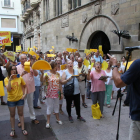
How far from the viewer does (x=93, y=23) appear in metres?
10.6

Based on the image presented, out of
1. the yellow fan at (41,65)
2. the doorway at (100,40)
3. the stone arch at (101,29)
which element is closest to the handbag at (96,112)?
the yellow fan at (41,65)

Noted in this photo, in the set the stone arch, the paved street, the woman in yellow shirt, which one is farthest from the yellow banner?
the stone arch

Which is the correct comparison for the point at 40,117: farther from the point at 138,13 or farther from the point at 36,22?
the point at 36,22

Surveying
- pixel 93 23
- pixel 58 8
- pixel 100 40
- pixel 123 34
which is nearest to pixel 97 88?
pixel 123 34

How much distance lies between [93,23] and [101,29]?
37.6 inches

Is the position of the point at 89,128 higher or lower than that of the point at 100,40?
lower

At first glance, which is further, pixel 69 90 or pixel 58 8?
pixel 58 8

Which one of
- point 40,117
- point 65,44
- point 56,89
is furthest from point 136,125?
point 65,44

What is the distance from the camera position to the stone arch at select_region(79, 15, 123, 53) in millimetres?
8977

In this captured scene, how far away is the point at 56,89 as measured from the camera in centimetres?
377

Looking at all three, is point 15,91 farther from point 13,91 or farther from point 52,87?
point 52,87

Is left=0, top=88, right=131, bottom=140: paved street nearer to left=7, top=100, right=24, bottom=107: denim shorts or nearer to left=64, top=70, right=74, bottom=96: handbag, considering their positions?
left=64, top=70, right=74, bottom=96: handbag

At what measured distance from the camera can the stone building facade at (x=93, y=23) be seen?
8.08 meters

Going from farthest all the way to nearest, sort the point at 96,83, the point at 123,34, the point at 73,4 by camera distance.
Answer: the point at 73,4
the point at 123,34
the point at 96,83
